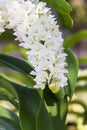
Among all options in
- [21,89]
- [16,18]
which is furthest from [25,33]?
[21,89]

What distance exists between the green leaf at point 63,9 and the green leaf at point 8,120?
24cm

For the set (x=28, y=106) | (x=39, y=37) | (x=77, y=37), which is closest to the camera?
(x=39, y=37)

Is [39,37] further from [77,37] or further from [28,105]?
[77,37]

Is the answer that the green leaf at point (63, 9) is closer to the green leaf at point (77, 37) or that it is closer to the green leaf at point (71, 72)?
the green leaf at point (71, 72)

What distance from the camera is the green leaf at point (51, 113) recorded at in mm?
936

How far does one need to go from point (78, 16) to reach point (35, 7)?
5.38 meters

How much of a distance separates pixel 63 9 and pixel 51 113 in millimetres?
225

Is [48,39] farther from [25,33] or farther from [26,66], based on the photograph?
[26,66]

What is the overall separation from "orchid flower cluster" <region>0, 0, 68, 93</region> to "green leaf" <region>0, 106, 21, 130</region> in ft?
0.60

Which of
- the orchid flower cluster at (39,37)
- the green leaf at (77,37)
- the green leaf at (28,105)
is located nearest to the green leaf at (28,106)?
the green leaf at (28,105)

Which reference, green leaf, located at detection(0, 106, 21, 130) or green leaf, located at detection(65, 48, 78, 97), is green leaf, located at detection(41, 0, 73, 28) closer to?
green leaf, located at detection(65, 48, 78, 97)

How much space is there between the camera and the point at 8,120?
40.2 inches

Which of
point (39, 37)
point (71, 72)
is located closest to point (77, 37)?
point (71, 72)

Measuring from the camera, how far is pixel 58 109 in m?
1.01
